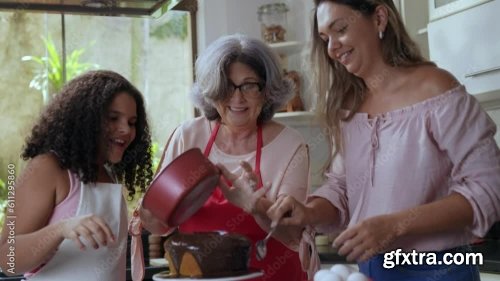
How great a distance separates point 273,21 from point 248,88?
1868 millimetres

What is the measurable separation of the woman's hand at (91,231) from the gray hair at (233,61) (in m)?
0.42

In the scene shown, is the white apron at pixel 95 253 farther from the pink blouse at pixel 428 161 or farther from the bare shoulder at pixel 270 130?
the pink blouse at pixel 428 161

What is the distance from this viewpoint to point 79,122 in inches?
52.4

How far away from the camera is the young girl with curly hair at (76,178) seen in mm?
1243

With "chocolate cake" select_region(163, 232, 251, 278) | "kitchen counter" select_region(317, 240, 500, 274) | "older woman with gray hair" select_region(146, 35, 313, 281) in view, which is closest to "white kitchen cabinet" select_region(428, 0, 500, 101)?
"kitchen counter" select_region(317, 240, 500, 274)

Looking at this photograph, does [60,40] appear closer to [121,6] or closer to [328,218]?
[121,6]

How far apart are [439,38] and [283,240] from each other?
1.18m

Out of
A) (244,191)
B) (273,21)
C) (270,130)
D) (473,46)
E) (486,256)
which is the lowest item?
(486,256)

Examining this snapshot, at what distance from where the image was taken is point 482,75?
206 cm

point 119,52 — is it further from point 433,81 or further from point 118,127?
point 433,81

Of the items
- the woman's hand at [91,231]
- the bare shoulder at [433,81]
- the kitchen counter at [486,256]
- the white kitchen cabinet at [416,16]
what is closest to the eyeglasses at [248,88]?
the bare shoulder at [433,81]

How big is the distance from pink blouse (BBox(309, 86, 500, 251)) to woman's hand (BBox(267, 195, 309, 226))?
13 cm

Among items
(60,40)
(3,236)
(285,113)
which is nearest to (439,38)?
(285,113)

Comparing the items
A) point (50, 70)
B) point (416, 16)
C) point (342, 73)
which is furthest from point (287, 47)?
point (342, 73)
